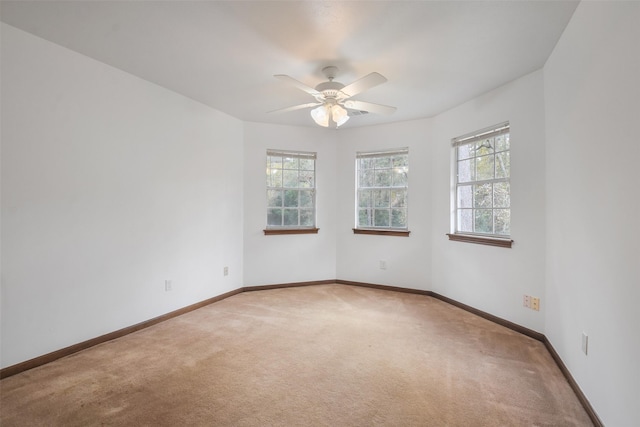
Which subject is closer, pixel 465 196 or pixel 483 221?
pixel 483 221

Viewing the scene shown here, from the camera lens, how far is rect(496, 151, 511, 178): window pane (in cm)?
313

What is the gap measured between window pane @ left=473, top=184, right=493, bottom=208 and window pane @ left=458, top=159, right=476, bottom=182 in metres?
0.14

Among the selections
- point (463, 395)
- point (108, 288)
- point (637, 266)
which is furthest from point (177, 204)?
point (637, 266)

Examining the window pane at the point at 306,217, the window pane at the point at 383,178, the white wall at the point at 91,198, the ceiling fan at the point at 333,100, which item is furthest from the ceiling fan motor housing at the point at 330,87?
the window pane at the point at 306,217

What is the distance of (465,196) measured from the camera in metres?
3.69

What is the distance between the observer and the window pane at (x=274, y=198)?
177 inches

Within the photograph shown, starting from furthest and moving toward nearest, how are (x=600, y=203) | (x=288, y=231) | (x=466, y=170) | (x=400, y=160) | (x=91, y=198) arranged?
(x=288, y=231) → (x=400, y=160) → (x=466, y=170) → (x=91, y=198) → (x=600, y=203)

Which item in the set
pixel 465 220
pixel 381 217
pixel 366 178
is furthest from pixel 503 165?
pixel 366 178

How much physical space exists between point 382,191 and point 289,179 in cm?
140

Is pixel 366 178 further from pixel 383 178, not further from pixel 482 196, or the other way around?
pixel 482 196

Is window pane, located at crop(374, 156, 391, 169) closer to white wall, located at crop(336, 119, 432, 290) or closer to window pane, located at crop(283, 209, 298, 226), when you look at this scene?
white wall, located at crop(336, 119, 432, 290)

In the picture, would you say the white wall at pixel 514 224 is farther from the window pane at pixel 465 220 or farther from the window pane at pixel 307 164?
the window pane at pixel 307 164

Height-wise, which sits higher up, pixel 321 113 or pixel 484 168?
pixel 321 113

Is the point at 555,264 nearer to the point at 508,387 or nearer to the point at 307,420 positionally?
the point at 508,387
